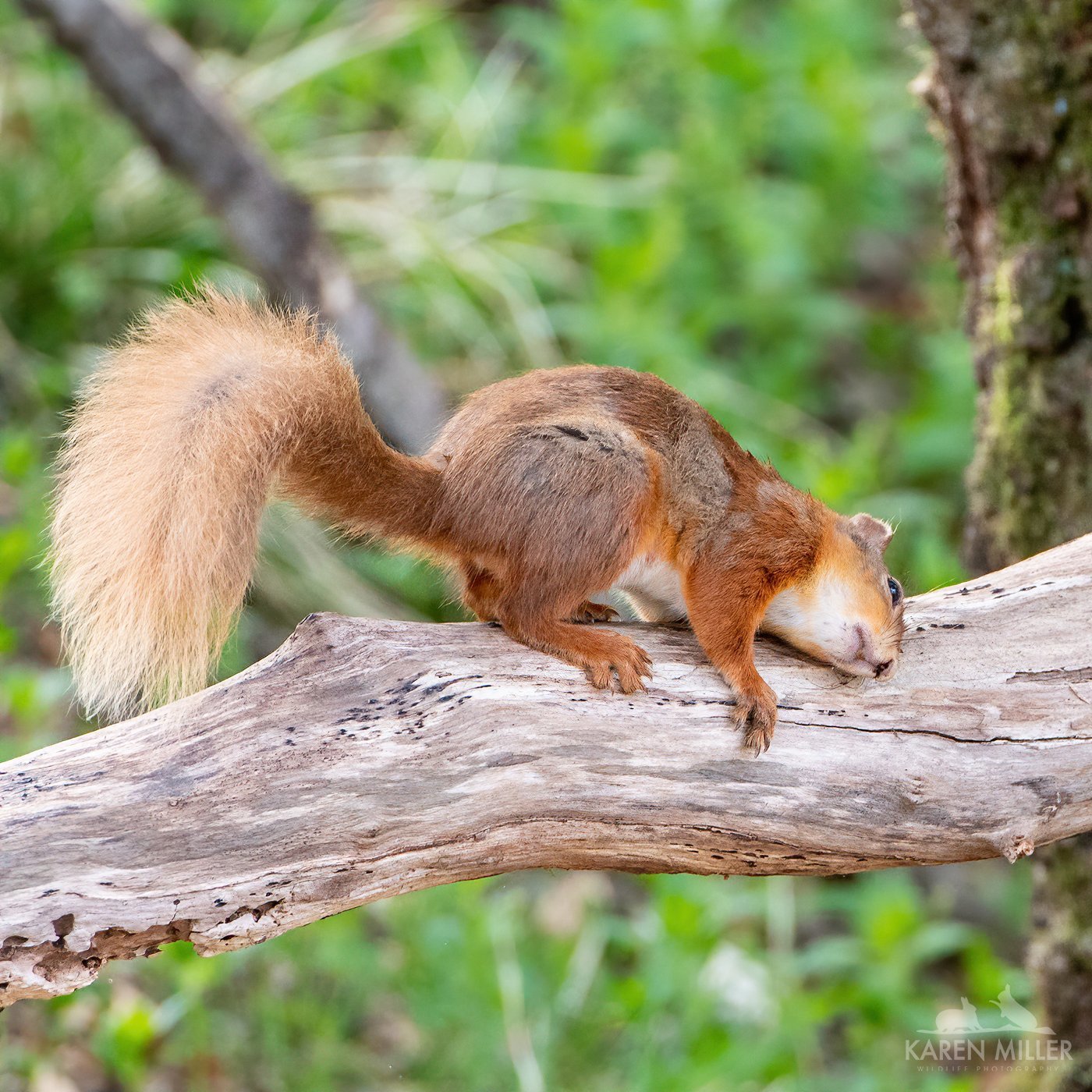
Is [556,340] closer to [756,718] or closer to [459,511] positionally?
[459,511]

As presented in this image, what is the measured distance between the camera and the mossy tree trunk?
245 centimetres

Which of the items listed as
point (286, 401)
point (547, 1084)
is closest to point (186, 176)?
point (286, 401)

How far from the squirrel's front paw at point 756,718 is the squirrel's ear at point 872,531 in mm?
565

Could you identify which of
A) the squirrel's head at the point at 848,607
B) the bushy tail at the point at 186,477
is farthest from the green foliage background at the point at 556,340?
the squirrel's head at the point at 848,607

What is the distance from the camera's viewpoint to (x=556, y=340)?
475 cm

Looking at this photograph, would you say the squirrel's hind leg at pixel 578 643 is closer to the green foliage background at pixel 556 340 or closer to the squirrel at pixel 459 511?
the squirrel at pixel 459 511

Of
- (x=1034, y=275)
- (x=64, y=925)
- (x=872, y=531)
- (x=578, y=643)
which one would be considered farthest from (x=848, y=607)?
(x=64, y=925)

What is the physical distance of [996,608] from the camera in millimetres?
2012

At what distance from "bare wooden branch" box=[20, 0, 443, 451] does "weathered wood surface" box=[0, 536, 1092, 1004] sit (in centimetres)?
224

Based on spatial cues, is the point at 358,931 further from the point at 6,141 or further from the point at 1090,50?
the point at 6,141

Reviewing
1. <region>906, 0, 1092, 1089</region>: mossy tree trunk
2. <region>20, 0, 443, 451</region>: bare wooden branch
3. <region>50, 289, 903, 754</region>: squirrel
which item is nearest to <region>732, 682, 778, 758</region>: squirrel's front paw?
<region>50, 289, 903, 754</region>: squirrel

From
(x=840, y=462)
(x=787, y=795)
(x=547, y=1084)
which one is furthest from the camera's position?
(x=840, y=462)

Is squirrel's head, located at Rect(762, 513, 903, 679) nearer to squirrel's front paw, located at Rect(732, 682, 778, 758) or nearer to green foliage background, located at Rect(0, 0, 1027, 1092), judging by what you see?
squirrel's front paw, located at Rect(732, 682, 778, 758)

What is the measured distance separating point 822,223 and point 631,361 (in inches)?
54.8
